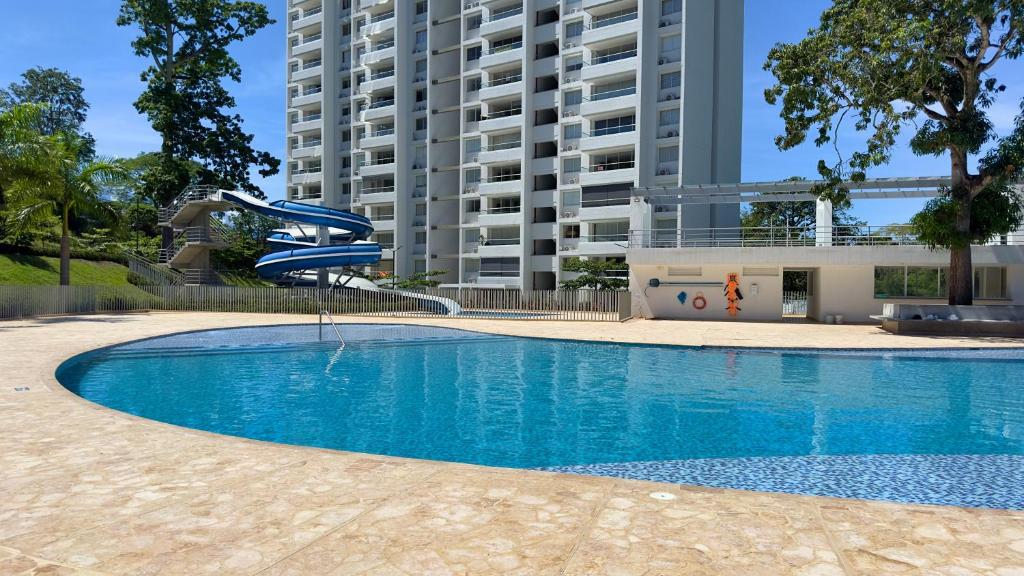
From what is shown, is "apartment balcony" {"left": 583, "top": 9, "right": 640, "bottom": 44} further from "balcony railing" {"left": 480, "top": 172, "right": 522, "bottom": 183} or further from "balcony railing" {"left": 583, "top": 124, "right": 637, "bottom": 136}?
"balcony railing" {"left": 480, "top": 172, "right": 522, "bottom": 183}

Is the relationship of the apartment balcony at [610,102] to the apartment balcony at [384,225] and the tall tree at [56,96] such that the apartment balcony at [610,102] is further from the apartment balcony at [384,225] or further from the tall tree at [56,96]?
the tall tree at [56,96]

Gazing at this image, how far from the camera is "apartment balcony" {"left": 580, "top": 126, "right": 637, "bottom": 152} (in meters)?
45.6

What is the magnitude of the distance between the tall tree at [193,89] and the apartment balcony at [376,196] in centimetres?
914

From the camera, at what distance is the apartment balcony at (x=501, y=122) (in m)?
51.3

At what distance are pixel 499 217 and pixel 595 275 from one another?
41.8ft

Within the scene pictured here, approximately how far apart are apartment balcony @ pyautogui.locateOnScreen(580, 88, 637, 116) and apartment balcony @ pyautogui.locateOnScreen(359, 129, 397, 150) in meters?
19.4

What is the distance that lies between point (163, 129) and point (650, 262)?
3775cm

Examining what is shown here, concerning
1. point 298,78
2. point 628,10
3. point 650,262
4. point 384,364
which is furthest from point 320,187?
point 384,364

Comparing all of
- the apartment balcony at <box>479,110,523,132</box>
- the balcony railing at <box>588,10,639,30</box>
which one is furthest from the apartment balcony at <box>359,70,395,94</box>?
the balcony railing at <box>588,10,639,30</box>

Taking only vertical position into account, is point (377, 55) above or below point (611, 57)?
above

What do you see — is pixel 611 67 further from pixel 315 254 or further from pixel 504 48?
pixel 315 254

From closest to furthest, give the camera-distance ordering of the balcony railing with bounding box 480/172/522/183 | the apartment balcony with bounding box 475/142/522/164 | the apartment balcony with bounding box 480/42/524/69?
the apartment balcony with bounding box 480/42/524/69 < the apartment balcony with bounding box 475/142/522/164 < the balcony railing with bounding box 480/172/522/183

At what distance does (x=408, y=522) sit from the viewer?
179 inches

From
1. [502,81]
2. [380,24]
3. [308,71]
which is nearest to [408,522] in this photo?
[502,81]
